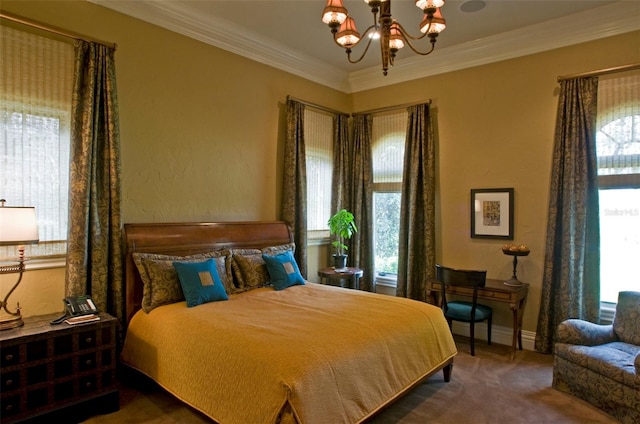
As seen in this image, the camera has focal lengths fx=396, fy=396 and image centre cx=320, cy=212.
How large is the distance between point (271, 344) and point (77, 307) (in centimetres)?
153

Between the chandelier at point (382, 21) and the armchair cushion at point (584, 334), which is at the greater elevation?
the chandelier at point (382, 21)

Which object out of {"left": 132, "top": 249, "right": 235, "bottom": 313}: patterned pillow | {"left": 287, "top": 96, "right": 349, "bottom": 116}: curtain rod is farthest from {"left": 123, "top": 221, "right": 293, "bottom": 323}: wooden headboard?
{"left": 287, "top": 96, "right": 349, "bottom": 116}: curtain rod

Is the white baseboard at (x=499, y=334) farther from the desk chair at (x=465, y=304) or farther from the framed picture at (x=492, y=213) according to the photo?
the framed picture at (x=492, y=213)

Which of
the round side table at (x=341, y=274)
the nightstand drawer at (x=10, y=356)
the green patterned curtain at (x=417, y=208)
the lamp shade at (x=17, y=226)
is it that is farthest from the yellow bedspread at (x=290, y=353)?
the green patterned curtain at (x=417, y=208)

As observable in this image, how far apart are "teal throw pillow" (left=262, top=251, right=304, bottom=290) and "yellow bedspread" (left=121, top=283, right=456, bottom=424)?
16.7 inches

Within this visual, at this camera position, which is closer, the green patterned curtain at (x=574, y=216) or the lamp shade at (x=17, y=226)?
the lamp shade at (x=17, y=226)

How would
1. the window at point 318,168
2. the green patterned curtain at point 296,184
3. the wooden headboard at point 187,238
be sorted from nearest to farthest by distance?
the wooden headboard at point 187,238, the green patterned curtain at point 296,184, the window at point 318,168

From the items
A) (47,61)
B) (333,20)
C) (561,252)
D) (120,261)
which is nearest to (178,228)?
(120,261)

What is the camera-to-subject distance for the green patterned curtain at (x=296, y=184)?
15.6 feet

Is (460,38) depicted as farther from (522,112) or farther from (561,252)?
(561,252)

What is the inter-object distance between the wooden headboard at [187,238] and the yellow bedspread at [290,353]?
1.11 ft

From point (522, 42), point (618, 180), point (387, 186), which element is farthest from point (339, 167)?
point (618, 180)

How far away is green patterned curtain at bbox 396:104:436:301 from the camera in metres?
4.80

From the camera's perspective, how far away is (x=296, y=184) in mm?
4797
